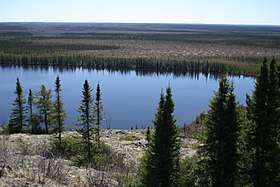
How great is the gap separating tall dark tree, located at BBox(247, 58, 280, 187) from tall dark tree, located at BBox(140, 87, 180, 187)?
197 inches

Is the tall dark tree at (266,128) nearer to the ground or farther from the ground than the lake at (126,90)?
farther from the ground

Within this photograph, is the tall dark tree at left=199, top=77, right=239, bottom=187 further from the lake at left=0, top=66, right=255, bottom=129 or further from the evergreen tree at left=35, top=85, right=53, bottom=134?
the lake at left=0, top=66, right=255, bottom=129

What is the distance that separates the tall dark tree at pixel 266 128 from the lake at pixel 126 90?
134 feet

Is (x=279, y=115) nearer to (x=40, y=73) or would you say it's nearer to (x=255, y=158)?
(x=255, y=158)

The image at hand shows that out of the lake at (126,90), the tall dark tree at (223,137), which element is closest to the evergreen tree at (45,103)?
the lake at (126,90)

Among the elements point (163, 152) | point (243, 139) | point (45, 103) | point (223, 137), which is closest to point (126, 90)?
point (45, 103)

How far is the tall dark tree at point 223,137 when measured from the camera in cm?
1970

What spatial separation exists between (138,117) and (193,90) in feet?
102

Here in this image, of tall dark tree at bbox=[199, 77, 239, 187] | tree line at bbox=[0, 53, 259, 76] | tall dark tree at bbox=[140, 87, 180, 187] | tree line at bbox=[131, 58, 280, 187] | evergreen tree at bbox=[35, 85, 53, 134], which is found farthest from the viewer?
tree line at bbox=[0, 53, 259, 76]

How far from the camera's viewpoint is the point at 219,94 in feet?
66.0

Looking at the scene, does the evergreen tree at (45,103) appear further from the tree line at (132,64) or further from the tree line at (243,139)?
the tree line at (132,64)

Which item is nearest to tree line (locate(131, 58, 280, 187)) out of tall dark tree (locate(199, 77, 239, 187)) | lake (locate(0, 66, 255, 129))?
tall dark tree (locate(199, 77, 239, 187))

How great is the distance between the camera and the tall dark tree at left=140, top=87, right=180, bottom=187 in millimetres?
22094

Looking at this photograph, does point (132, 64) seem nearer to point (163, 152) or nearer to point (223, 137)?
point (163, 152)
